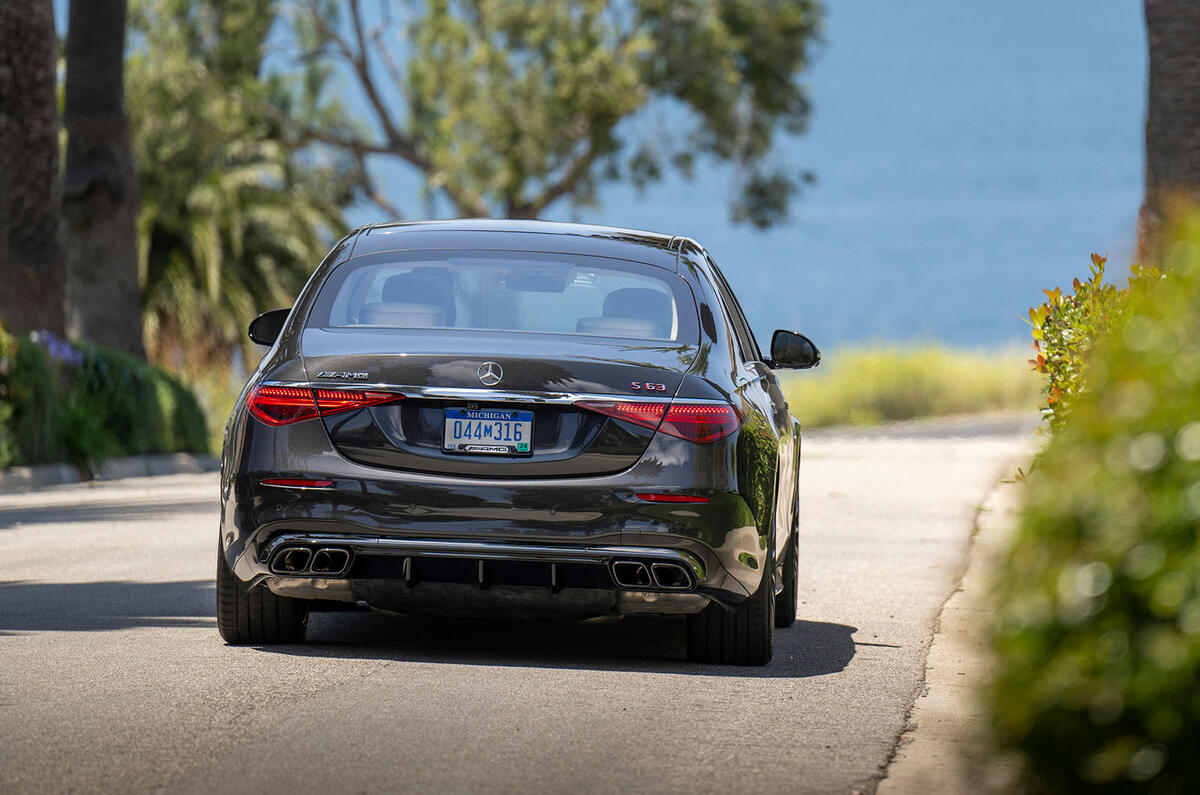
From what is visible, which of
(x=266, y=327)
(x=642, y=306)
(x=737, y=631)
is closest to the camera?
(x=737, y=631)

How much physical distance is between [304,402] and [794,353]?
2566 millimetres

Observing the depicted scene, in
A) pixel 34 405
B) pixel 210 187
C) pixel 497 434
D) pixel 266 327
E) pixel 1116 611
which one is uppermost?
pixel 1116 611

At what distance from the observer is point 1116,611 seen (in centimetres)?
290

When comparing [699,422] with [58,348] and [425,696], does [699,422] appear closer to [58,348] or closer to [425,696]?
[425,696]

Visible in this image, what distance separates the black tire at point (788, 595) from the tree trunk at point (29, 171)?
13.0 meters

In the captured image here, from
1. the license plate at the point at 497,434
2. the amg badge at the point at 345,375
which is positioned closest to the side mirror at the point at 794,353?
the license plate at the point at 497,434

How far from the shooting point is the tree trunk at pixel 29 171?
1923cm

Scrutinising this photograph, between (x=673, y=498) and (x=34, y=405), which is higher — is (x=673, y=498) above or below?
above

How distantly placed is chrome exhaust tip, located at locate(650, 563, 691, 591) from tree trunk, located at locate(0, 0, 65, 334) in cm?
1423

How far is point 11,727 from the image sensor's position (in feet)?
18.8

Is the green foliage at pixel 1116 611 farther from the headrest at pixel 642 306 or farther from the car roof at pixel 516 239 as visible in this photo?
the car roof at pixel 516 239

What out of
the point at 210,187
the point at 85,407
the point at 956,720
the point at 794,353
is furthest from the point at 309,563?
the point at 210,187

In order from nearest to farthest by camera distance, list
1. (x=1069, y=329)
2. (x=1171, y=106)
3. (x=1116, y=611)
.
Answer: (x=1116, y=611) < (x=1069, y=329) < (x=1171, y=106)

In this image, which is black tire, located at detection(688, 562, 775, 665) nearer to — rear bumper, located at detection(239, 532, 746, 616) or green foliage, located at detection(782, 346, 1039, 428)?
rear bumper, located at detection(239, 532, 746, 616)
